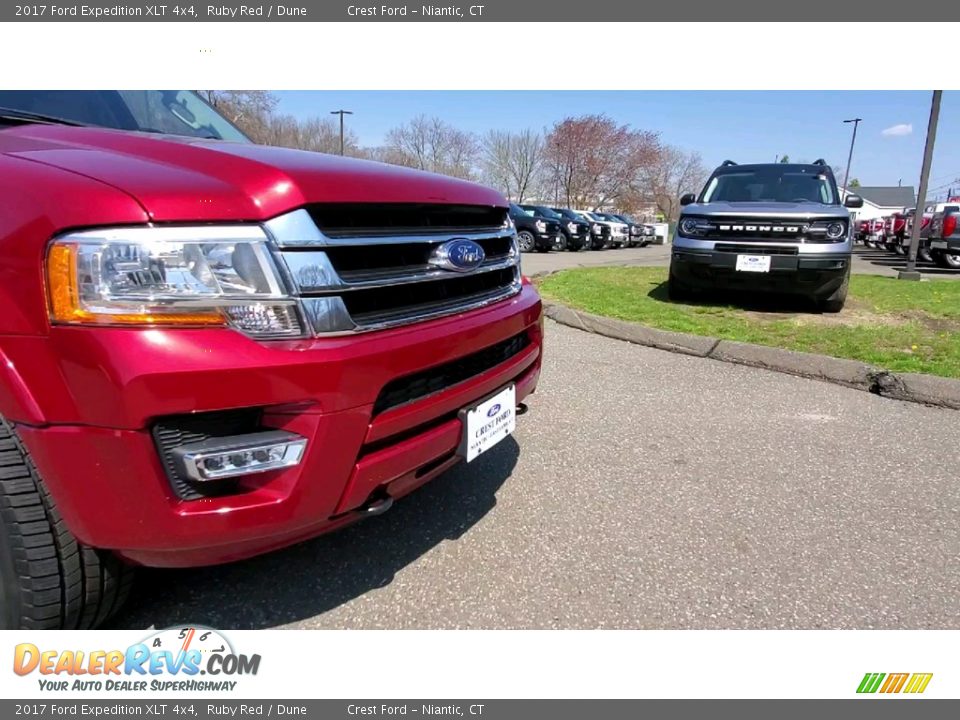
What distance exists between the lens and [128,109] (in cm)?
241

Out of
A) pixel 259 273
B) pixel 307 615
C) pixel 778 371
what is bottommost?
pixel 307 615

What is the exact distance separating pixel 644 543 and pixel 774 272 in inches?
187

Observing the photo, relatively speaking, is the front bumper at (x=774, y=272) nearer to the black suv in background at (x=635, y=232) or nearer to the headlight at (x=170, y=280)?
the headlight at (x=170, y=280)

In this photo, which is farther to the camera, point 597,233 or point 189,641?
point 597,233

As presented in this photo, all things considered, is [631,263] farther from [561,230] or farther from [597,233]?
[597,233]

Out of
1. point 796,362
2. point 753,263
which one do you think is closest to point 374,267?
point 796,362

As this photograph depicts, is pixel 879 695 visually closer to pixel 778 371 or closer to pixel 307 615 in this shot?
pixel 307 615

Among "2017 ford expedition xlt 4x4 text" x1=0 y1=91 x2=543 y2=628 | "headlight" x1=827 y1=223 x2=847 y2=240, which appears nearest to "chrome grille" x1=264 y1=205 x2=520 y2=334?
"2017 ford expedition xlt 4x4 text" x1=0 y1=91 x2=543 y2=628

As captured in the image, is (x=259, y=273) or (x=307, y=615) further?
(x=307, y=615)

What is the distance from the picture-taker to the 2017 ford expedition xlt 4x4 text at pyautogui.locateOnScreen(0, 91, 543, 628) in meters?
1.24

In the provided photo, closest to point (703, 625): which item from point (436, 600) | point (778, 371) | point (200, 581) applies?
point (436, 600)

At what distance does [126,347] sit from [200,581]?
43.1 inches

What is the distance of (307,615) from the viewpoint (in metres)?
1.80

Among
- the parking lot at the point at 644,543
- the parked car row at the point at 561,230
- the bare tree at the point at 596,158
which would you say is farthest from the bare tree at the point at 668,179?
the parking lot at the point at 644,543
